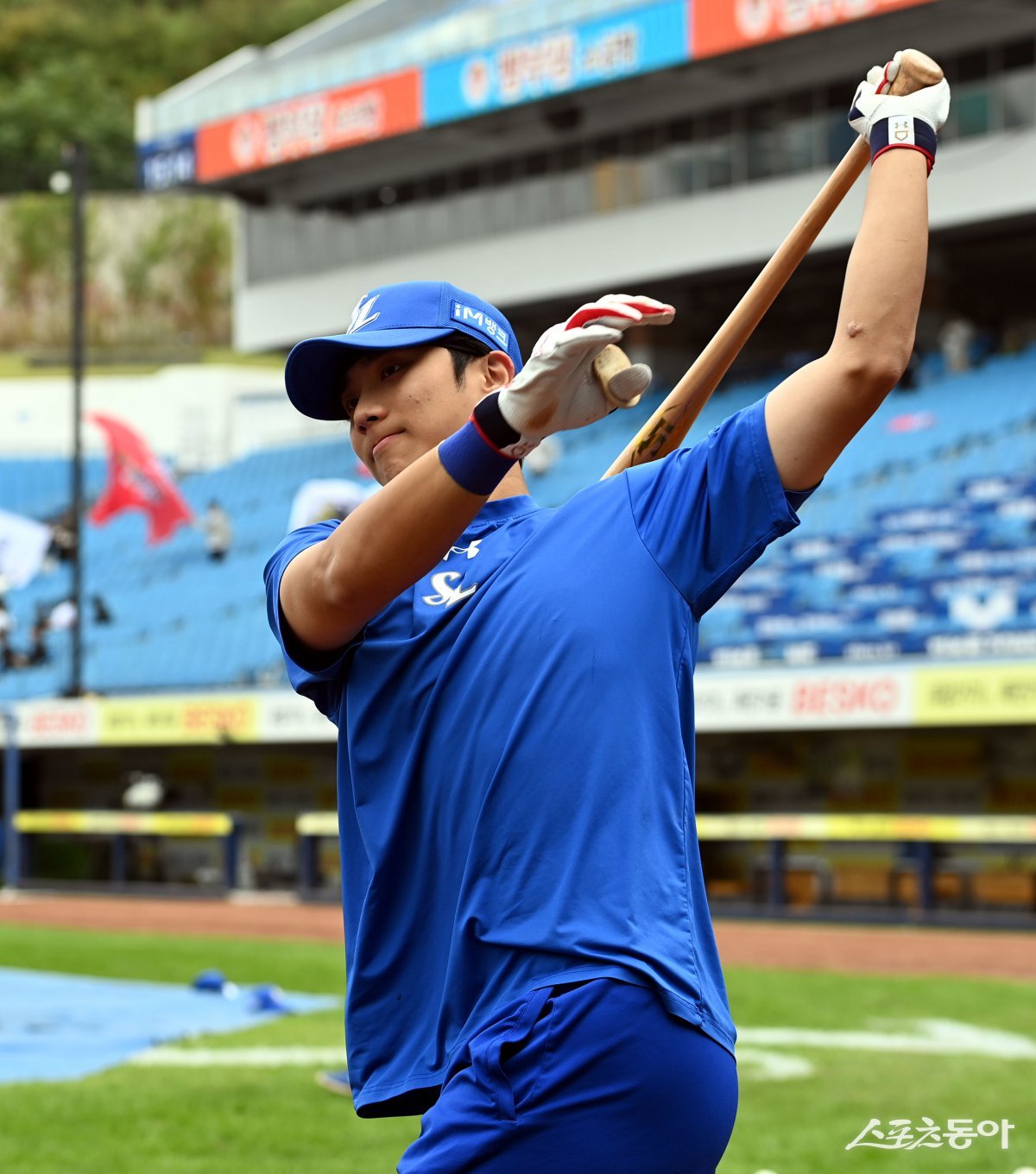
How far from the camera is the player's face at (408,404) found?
7.80ft

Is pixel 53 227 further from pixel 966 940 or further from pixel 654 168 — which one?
pixel 966 940

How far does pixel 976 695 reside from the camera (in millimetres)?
18406

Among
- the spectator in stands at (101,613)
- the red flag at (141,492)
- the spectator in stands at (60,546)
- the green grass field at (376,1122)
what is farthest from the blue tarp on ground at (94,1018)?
the spectator in stands at (60,546)

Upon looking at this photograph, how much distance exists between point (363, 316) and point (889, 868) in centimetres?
1834

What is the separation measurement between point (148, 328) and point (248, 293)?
13.2 meters

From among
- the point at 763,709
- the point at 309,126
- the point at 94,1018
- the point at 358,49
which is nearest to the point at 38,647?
the point at 309,126

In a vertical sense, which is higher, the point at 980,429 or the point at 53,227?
the point at 53,227

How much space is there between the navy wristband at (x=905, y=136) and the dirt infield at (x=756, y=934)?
40.2ft

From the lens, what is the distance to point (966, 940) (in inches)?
656

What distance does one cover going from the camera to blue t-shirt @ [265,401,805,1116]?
2.14 meters

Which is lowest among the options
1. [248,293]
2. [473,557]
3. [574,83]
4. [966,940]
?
[966,940]

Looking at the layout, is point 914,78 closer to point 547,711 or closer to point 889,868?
point 547,711

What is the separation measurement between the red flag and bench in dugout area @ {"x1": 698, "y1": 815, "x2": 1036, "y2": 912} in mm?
16206

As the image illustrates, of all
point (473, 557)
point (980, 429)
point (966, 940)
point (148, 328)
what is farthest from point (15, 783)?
point (148, 328)
